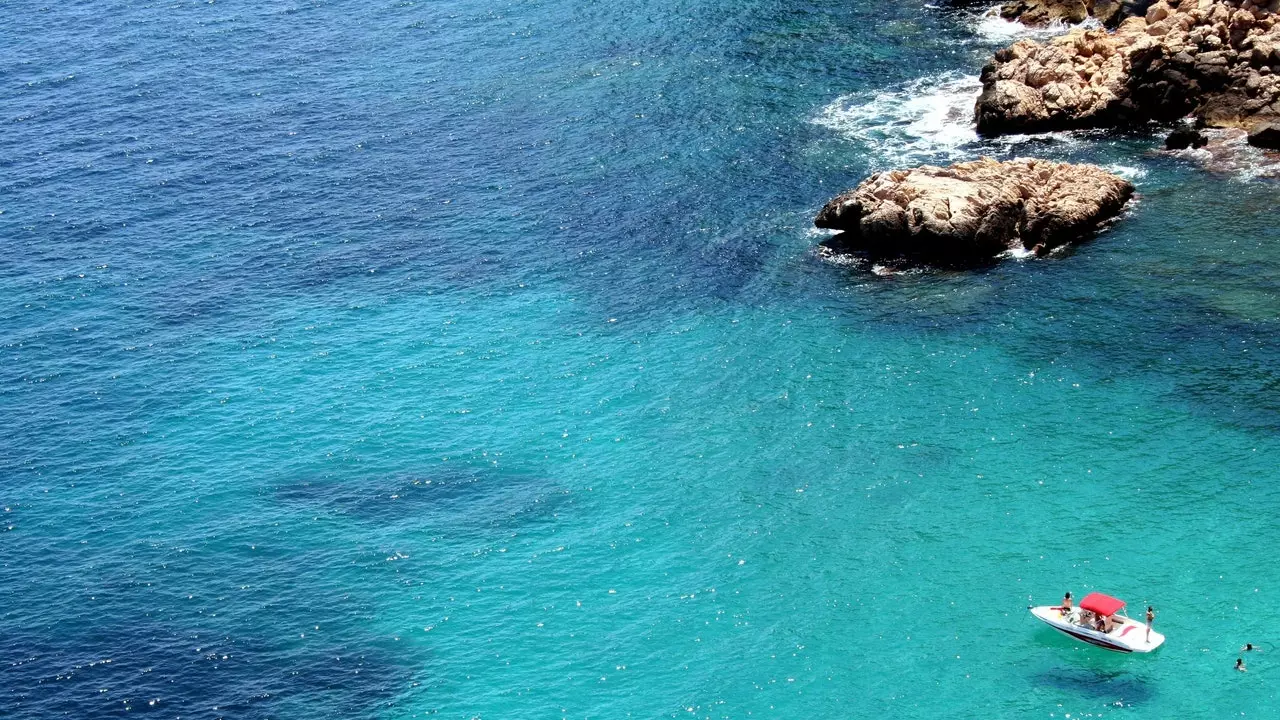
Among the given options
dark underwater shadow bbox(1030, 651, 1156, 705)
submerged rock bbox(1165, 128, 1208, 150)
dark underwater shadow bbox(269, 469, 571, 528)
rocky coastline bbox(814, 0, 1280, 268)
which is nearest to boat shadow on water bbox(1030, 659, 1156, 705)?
dark underwater shadow bbox(1030, 651, 1156, 705)

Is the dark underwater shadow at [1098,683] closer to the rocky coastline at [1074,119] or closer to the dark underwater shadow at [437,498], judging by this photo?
the dark underwater shadow at [437,498]

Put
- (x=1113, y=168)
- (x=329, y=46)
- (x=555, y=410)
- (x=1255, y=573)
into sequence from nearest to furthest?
(x=1255, y=573) → (x=555, y=410) → (x=1113, y=168) → (x=329, y=46)

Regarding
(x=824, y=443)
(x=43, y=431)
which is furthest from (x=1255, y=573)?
(x=43, y=431)

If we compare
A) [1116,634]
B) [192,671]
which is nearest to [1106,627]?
[1116,634]

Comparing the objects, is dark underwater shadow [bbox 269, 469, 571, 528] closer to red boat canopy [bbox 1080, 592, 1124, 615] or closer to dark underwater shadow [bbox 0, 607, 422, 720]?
dark underwater shadow [bbox 0, 607, 422, 720]

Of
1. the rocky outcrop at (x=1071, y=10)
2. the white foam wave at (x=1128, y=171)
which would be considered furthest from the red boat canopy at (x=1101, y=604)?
the rocky outcrop at (x=1071, y=10)

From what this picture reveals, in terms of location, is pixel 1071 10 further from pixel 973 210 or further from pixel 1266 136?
pixel 973 210

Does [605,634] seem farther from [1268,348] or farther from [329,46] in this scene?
[329,46]
